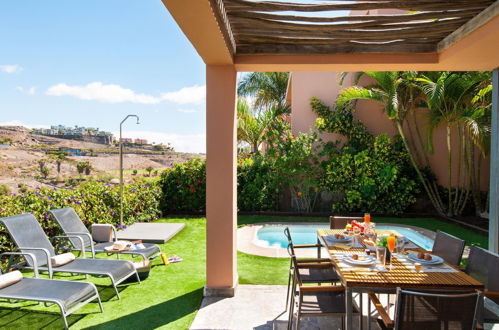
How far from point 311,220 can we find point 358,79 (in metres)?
4.62

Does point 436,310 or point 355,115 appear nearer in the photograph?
point 436,310

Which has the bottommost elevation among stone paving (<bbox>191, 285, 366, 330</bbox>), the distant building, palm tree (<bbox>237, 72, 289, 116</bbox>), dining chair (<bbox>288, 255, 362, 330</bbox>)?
stone paving (<bbox>191, 285, 366, 330</bbox>)

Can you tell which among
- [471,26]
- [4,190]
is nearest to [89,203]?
[4,190]

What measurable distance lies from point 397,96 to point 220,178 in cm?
774

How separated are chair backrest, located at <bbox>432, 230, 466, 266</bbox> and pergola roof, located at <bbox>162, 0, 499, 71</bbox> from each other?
2.11m

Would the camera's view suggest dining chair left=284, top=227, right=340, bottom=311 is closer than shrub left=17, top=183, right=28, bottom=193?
Yes

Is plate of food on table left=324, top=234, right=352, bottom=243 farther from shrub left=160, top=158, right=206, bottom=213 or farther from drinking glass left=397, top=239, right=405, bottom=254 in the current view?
shrub left=160, top=158, right=206, bottom=213

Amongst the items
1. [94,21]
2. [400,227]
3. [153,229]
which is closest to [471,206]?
[400,227]

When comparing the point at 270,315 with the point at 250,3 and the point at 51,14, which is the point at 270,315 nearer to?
the point at 250,3

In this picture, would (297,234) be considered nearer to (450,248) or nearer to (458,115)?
(450,248)

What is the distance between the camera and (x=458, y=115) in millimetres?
9594

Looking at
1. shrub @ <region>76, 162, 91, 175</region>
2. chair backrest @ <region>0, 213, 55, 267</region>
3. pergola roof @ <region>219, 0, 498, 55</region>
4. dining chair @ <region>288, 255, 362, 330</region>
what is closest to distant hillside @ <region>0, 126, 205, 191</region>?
shrub @ <region>76, 162, 91, 175</region>

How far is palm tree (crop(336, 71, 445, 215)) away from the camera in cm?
961

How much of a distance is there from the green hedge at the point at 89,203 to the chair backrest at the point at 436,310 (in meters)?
5.34
